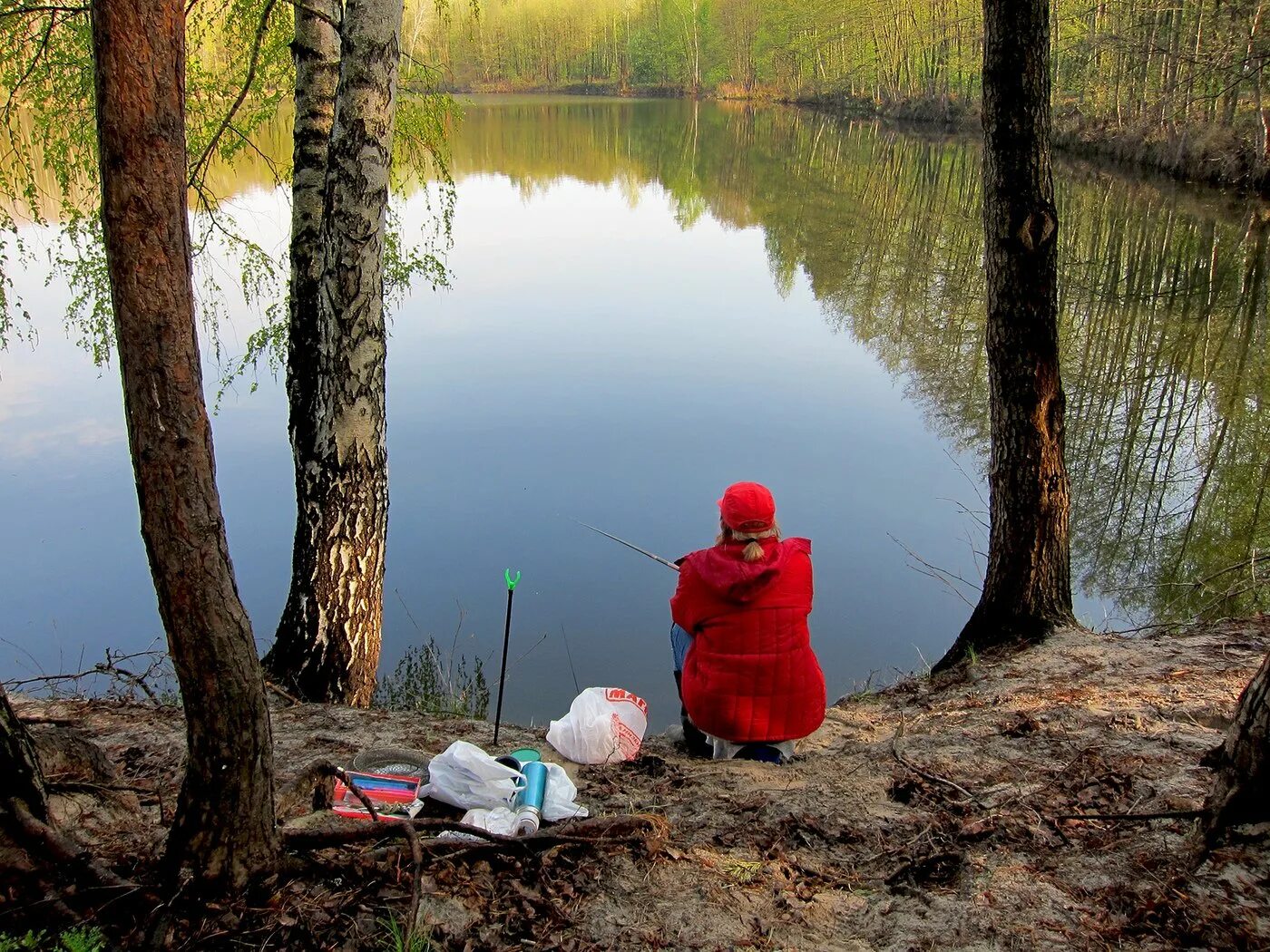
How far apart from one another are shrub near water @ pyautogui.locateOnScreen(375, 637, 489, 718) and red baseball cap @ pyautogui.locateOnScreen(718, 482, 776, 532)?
2.57 metres

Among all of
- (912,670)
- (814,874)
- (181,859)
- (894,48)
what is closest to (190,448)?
(181,859)

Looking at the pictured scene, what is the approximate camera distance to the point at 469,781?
9.83 ft

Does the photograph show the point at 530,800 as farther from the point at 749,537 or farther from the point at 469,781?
the point at 749,537

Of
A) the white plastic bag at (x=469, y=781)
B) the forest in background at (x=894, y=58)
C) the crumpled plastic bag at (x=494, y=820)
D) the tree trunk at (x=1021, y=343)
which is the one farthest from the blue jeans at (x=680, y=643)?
the forest in background at (x=894, y=58)

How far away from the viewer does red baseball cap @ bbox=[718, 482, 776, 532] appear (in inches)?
137

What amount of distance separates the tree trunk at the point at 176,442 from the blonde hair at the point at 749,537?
72.0 inches

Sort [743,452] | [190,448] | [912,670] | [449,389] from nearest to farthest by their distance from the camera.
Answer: [190,448], [912,670], [743,452], [449,389]

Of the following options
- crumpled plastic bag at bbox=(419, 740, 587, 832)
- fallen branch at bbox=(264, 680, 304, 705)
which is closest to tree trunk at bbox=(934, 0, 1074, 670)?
crumpled plastic bag at bbox=(419, 740, 587, 832)

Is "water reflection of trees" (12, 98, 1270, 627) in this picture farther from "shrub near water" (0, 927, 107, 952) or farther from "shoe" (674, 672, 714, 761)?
"shrub near water" (0, 927, 107, 952)

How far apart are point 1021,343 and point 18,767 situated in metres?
4.13

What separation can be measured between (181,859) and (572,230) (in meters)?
19.3

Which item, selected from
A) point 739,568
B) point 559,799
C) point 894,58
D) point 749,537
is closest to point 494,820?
point 559,799

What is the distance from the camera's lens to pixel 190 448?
1911 mm

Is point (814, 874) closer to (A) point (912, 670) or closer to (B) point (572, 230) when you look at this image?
(A) point (912, 670)
